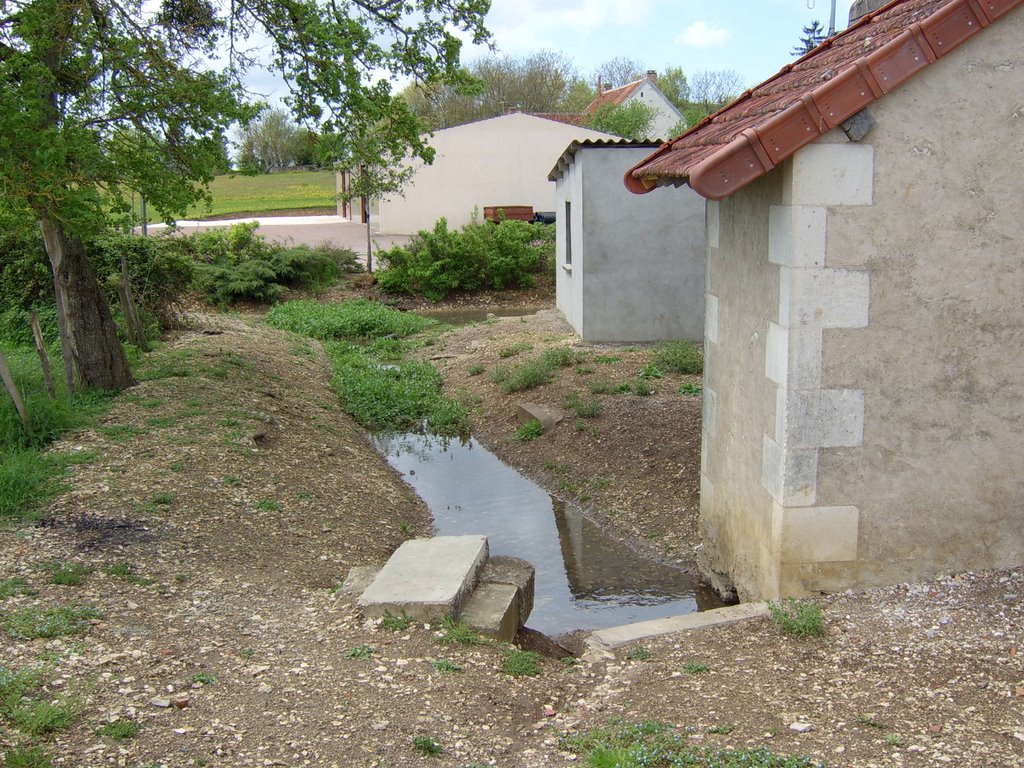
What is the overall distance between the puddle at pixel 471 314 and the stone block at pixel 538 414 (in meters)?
9.36

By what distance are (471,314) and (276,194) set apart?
3821 centimetres

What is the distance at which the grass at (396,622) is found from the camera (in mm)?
5238

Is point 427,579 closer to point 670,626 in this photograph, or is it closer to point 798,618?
point 670,626

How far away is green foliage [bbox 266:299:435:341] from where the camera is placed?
61.8 ft

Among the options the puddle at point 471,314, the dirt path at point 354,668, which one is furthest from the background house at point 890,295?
the puddle at point 471,314

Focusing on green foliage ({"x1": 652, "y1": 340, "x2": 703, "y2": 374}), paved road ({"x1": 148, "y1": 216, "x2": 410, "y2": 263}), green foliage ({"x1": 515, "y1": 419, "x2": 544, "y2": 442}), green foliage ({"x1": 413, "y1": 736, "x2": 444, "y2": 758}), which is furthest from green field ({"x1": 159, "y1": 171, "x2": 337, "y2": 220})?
green foliage ({"x1": 413, "y1": 736, "x2": 444, "y2": 758})

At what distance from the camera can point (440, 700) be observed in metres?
4.40

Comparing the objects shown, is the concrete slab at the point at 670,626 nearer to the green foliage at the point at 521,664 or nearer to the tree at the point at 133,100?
the green foliage at the point at 521,664

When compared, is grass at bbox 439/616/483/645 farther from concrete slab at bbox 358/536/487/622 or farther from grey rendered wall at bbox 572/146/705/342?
grey rendered wall at bbox 572/146/705/342

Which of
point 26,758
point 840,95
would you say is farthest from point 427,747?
point 840,95

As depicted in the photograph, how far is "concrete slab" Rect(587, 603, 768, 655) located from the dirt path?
0.10 metres

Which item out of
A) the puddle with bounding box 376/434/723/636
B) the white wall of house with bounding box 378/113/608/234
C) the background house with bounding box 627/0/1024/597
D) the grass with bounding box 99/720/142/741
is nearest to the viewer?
the grass with bounding box 99/720/142/741

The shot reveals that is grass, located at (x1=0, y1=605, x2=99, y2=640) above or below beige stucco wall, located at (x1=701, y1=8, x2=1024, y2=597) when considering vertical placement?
below

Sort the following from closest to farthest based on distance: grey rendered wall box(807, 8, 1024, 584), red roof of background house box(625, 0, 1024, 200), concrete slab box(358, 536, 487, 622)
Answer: red roof of background house box(625, 0, 1024, 200) → grey rendered wall box(807, 8, 1024, 584) → concrete slab box(358, 536, 487, 622)
